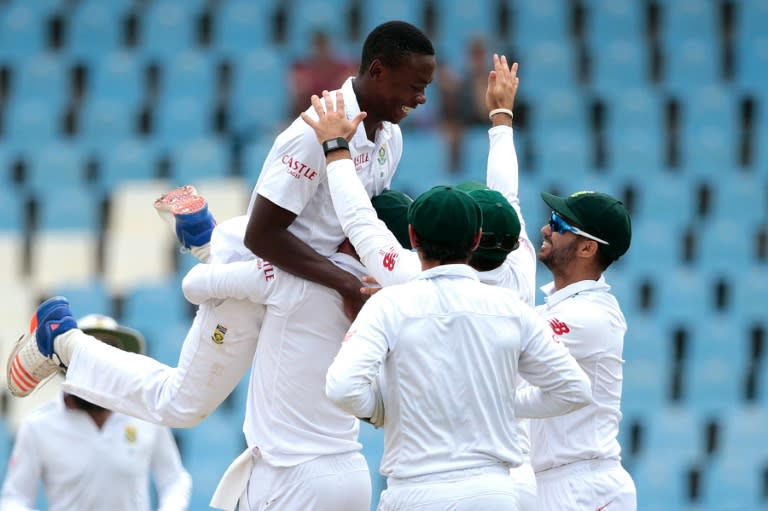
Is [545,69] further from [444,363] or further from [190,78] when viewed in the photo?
[444,363]

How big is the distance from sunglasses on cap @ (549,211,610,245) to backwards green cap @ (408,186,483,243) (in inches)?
39.7

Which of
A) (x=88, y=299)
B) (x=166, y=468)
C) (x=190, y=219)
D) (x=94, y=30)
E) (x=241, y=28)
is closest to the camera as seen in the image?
(x=190, y=219)

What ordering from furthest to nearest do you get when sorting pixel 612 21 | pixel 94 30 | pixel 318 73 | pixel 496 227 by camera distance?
1. pixel 94 30
2. pixel 612 21
3. pixel 318 73
4. pixel 496 227

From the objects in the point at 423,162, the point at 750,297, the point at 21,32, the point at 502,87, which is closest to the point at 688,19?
the point at 423,162

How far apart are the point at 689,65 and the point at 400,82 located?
297 inches

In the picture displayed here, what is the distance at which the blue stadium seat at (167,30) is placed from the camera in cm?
1228

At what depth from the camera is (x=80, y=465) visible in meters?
6.21

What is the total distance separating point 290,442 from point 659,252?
597 cm

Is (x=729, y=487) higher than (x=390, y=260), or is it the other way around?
(x=390, y=260)

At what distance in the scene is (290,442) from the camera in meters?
4.96

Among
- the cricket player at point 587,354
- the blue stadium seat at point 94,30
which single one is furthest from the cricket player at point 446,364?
the blue stadium seat at point 94,30

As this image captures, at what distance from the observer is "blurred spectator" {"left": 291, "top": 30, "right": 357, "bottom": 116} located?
11172 mm

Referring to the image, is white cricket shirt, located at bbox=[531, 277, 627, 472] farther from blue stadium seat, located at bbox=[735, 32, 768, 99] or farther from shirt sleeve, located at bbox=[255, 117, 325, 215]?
blue stadium seat, located at bbox=[735, 32, 768, 99]

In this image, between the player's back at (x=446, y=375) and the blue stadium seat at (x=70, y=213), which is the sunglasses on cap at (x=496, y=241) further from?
the blue stadium seat at (x=70, y=213)
